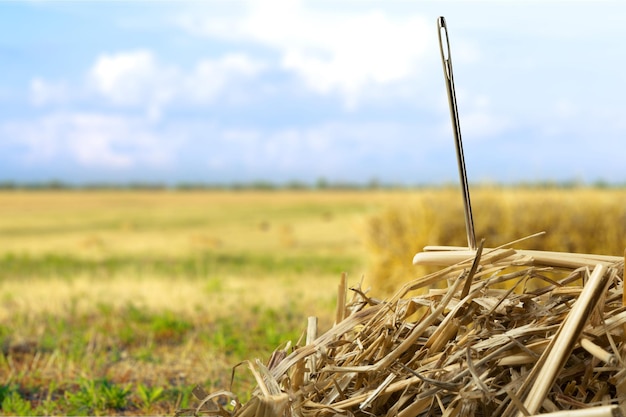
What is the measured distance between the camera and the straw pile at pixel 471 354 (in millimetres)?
1594

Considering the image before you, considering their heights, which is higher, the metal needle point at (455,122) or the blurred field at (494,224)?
the metal needle point at (455,122)

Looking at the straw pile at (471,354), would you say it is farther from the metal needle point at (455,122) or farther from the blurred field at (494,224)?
the blurred field at (494,224)

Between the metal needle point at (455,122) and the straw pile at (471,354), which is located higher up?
the metal needle point at (455,122)

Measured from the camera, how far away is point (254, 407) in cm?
162

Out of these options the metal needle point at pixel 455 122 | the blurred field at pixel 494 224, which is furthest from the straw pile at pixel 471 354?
the blurred field at pixel 494 224

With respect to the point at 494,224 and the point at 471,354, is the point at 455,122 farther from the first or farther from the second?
the point at 494,224

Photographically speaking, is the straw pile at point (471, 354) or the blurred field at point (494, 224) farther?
the blurred field at point (494, 224)

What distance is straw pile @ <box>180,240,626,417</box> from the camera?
1.59 m

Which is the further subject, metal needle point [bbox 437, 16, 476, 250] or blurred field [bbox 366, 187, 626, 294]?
blurred field [bbox 366, 187, 626, 294]

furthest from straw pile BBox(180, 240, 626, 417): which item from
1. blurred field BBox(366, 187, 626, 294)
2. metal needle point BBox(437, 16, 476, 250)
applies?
blurred field BBox(366, 187, 626, 294)

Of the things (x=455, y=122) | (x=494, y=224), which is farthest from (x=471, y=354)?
(x=494, y=224)

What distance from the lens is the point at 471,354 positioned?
1707mm

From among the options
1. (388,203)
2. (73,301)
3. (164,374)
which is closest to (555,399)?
(164,374)

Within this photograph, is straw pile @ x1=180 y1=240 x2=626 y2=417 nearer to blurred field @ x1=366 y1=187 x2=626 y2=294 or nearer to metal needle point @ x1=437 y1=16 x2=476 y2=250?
A: metal needle point @ x1=437 y1=16 x2=476 y2=250
